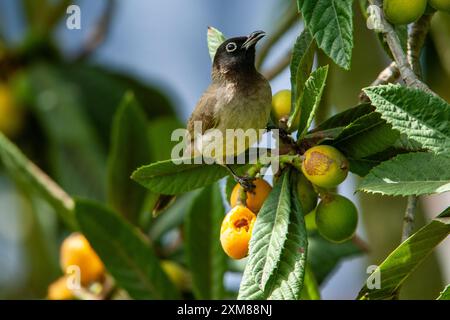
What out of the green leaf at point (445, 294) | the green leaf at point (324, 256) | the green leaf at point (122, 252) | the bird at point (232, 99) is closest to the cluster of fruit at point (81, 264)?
the green leaf at point (122, 252)

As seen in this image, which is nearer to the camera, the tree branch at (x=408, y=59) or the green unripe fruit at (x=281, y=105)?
the tree branch at (x=408, y=59)

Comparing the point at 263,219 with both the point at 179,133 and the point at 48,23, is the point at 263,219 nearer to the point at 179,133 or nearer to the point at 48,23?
the point at 179,133

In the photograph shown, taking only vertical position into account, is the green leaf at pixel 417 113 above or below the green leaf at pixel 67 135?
below

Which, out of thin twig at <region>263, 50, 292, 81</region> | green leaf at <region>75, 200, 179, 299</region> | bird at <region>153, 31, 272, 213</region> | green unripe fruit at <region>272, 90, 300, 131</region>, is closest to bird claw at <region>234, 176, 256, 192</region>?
bird at <region>153, 31, 272, 213</region>

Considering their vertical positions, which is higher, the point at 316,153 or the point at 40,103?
the point at 40,103

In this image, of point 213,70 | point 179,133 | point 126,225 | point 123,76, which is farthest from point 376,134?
point 123,76

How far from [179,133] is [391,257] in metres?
1.22

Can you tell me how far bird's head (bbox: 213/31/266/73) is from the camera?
2249 mm

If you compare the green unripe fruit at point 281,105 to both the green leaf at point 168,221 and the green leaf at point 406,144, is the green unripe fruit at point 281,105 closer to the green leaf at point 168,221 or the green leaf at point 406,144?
the green leaf at point 406,144

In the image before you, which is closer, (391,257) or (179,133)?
(391,257)

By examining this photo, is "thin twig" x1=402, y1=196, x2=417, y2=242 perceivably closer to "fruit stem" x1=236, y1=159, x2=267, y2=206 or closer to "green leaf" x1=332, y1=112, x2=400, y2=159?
"green leaf" x1=332, y1=112, x2=400, y2=159

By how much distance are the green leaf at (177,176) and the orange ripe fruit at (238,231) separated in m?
0.15

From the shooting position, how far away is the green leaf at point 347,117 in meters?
1.68

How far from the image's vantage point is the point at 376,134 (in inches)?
63.1
